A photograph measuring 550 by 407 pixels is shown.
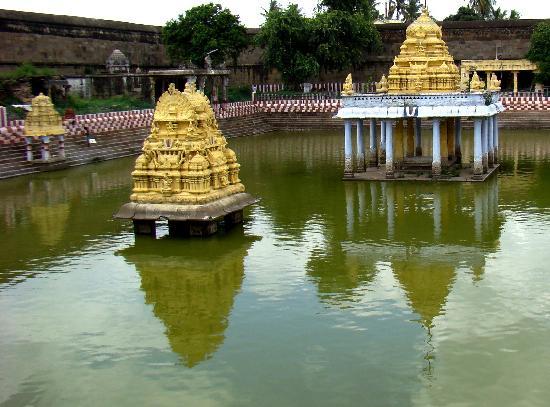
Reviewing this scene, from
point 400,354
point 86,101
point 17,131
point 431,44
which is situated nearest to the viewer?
point 400,354

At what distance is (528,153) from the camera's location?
74.3 ft

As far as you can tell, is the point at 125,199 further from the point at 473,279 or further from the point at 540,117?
the point at 540,117

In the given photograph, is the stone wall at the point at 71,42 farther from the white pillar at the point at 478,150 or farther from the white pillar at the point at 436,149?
the white pillar at the point at 478,150

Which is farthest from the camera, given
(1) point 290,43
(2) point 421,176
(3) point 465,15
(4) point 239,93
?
(3) point 465,15

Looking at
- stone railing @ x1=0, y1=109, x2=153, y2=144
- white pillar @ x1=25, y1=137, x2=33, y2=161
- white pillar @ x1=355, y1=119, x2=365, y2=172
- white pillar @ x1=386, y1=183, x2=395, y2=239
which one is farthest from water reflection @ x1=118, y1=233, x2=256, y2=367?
stone railing @ x1=0, y1=109, x2=153, y2=144

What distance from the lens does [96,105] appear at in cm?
2830

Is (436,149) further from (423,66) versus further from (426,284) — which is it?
(426,284)

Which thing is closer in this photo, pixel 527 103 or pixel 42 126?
pixel 42 126

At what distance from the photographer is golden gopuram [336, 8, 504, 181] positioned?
56.8 feet

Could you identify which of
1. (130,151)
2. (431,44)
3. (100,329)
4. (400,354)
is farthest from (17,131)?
(400,354)

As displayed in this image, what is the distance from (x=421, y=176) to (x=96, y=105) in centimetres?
1390

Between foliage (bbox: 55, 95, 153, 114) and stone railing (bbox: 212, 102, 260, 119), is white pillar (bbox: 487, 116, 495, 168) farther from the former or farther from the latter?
stone railing (bbox: 212, 102, 260, 119)

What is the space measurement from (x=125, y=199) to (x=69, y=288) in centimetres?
647

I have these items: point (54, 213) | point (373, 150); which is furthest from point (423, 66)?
point (54, 213)
